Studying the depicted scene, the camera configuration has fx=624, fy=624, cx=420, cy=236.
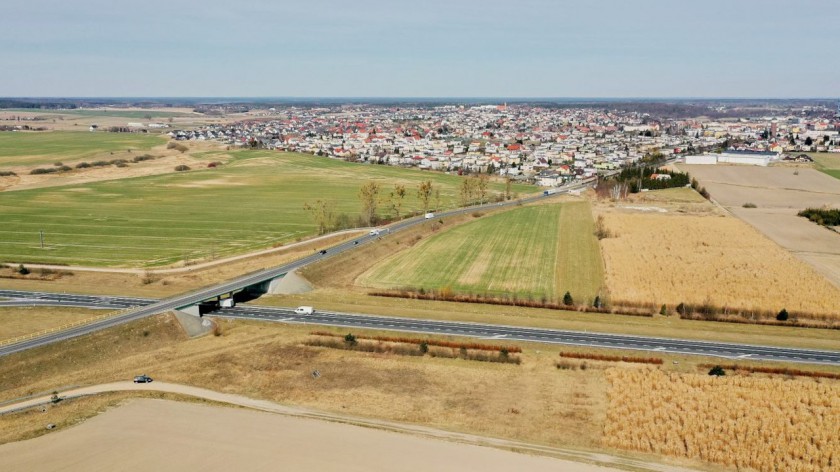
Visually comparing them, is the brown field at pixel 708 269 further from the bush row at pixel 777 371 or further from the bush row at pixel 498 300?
the bush row at pixel 777 371

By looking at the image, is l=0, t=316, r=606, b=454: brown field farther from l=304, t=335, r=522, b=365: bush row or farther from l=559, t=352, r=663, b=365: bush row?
l=559, t=352, r=663, b=365: bush row

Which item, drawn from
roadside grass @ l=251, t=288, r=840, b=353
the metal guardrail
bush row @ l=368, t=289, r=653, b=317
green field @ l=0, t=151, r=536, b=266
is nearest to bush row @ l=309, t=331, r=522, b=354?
roadside grass @ l=251, t=288, r=840, b=353

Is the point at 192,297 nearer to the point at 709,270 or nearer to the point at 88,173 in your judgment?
the point at 709,270

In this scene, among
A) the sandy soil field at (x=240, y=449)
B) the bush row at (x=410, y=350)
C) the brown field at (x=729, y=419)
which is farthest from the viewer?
the bush row at (x=410, y=350)

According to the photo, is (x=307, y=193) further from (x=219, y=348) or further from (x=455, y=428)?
(x=455, y=428)

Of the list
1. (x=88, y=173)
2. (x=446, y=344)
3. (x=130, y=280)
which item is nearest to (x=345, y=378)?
(x=446, y=344)

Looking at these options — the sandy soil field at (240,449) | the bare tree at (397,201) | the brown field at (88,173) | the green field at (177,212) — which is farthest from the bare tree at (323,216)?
the brown field at (88,173)
